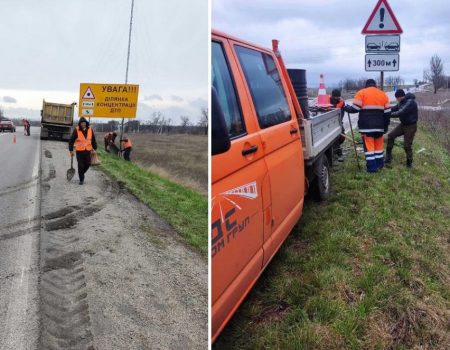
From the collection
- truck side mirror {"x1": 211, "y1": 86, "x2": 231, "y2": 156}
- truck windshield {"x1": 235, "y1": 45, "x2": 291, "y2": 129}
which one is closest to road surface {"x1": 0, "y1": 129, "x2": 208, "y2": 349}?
truck windshield {"x1": 235, "y1": 45, "x2": 291, "y2": 129}

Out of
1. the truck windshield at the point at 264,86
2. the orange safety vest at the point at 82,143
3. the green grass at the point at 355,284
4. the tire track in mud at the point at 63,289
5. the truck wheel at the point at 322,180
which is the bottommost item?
the tire track in mud at the point at 63,289

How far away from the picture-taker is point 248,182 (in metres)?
2.45

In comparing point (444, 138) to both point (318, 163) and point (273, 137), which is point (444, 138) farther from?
point (273, 137)

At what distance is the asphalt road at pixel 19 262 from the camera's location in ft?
10.3

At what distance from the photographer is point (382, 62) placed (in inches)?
315

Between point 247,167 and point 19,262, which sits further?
point 19,262

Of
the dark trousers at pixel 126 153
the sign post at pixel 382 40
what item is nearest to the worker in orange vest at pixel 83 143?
the sign post at pixel 382 40

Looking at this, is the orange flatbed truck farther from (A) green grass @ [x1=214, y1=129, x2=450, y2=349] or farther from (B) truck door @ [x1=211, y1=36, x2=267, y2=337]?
(A) green grass @ [x1=214, y1=129, x2=450, y2=349]

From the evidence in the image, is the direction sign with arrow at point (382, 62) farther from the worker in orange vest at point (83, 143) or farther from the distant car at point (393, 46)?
the worker in orange vest at point (83, 143)

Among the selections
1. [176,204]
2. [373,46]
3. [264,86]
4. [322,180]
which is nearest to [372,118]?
[373,46]

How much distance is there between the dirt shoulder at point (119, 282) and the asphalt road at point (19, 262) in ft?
0.32

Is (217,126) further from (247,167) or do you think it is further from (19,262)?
(19,262)

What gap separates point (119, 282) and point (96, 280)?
200 millimetres

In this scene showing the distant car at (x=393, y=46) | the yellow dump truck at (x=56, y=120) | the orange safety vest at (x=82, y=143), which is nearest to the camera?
the distant car at (x=393, y=46)
